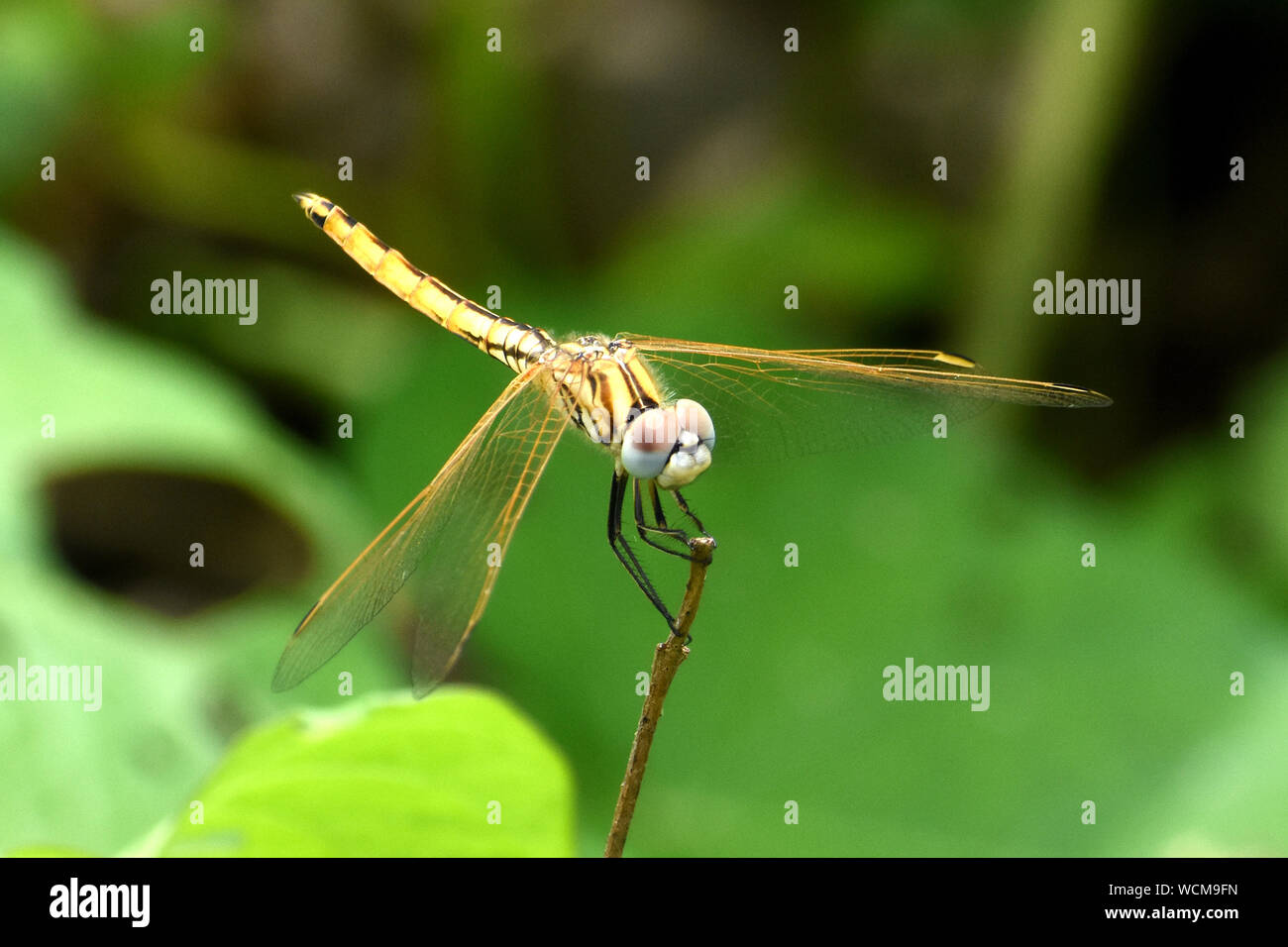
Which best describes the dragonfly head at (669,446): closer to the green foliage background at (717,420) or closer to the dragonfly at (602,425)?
the dragonfly at (602,425)

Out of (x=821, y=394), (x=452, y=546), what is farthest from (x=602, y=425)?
(x=821, y=394)

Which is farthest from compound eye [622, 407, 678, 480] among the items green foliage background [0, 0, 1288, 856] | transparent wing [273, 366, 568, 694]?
green foliage background [0, 0, 1288, 856]

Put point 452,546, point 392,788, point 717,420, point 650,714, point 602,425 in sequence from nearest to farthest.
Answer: point 650,714 < point 392,788 < point 602,425 < point 452,546 < point 717,420

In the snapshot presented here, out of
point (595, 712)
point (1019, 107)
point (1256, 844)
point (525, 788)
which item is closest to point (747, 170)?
point (1019, 107)

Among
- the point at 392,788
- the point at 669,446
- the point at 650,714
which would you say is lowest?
the point at 392,788

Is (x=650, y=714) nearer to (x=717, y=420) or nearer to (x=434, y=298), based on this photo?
(x=717, y=420)
